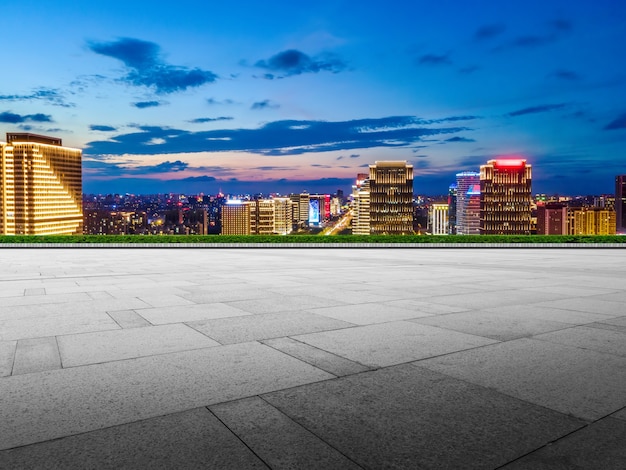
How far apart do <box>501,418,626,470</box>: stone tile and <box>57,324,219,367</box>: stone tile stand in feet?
14.5

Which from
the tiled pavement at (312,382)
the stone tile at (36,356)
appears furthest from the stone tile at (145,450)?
the stone tile at (36,356)

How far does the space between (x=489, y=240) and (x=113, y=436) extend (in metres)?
35.0

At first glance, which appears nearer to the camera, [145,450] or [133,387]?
[145,450]

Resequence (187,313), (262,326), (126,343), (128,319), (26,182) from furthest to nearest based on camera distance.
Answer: (26,182) → (187,313) → (128,319) → (262,326) → (126,343)

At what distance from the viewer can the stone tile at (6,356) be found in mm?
5879

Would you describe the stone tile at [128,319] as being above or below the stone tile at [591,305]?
above

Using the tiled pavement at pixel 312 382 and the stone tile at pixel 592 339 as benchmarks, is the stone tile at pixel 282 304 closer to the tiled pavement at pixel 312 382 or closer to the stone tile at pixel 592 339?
the tiled pavement at pixel 312 382

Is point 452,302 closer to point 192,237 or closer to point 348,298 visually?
point 348,298

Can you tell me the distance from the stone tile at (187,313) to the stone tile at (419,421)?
415 centimetres

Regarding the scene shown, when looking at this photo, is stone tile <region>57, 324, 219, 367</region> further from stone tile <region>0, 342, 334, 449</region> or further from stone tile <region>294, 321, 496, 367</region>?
stone tile <region>294, 321, 496, 367</region>

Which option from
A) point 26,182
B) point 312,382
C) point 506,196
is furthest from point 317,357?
point 26,182

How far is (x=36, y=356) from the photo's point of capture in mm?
6465

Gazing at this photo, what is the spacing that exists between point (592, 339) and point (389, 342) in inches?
117

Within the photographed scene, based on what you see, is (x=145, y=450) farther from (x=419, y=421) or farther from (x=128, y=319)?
(x=128, y=319)
